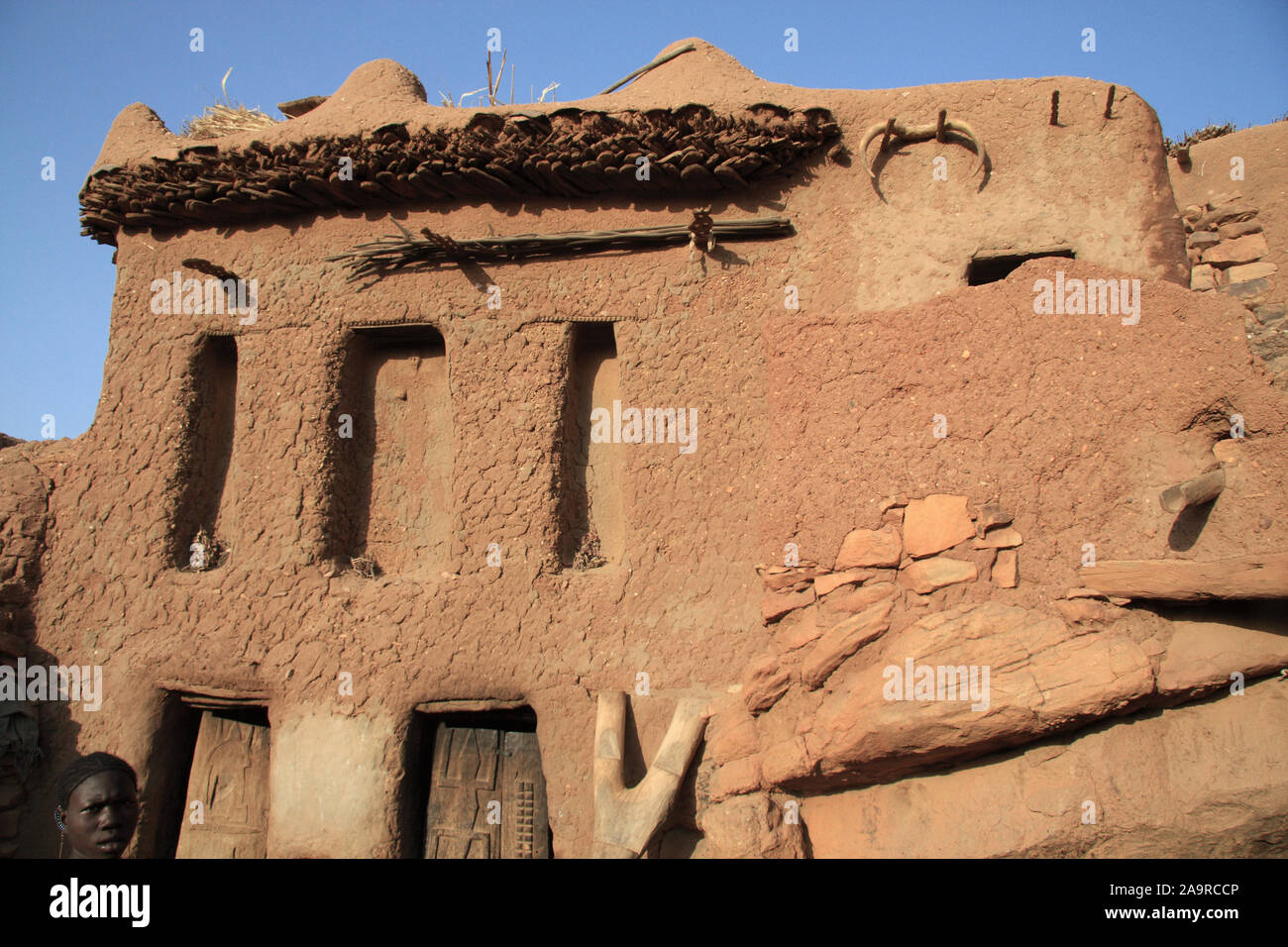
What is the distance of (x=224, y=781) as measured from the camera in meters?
5.44

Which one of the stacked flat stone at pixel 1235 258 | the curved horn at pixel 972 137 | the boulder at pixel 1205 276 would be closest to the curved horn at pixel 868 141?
the curved horn at pixel 972 137

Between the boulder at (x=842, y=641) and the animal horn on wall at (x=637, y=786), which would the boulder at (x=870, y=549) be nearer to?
the boulder at (x=842, y=641)

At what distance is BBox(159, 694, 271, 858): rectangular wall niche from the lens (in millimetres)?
5320

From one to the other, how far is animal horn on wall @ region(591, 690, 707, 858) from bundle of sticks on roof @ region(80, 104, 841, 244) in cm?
314

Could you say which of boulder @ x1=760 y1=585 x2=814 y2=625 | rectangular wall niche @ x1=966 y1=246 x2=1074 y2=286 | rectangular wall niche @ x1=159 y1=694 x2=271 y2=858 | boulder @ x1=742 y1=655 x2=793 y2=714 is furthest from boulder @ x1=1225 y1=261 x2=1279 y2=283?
rectangular wall niche @ x1=159 y1=694 x2=271 y2=858

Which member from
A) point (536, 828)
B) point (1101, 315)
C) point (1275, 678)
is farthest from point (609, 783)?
point (1101, 315)

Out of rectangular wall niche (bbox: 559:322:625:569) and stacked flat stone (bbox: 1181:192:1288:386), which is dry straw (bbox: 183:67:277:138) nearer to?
rectangular wall niche (bbox: 559:322:625:569)

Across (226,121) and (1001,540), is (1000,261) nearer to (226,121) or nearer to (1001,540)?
(1001,540)

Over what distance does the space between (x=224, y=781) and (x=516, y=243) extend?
391cm

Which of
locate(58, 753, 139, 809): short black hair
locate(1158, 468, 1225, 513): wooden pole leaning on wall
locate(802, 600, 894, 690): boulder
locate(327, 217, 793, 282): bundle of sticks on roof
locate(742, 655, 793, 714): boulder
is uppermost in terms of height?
locate(327, 217, 793, 282): bundle of sticks on roof

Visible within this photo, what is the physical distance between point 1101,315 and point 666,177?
8.41 feet

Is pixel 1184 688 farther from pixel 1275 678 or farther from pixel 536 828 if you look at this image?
pixel 536 828

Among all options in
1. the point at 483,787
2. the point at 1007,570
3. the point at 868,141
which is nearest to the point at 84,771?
the point at 483,787

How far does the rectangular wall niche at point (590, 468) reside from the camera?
5.15 meters
